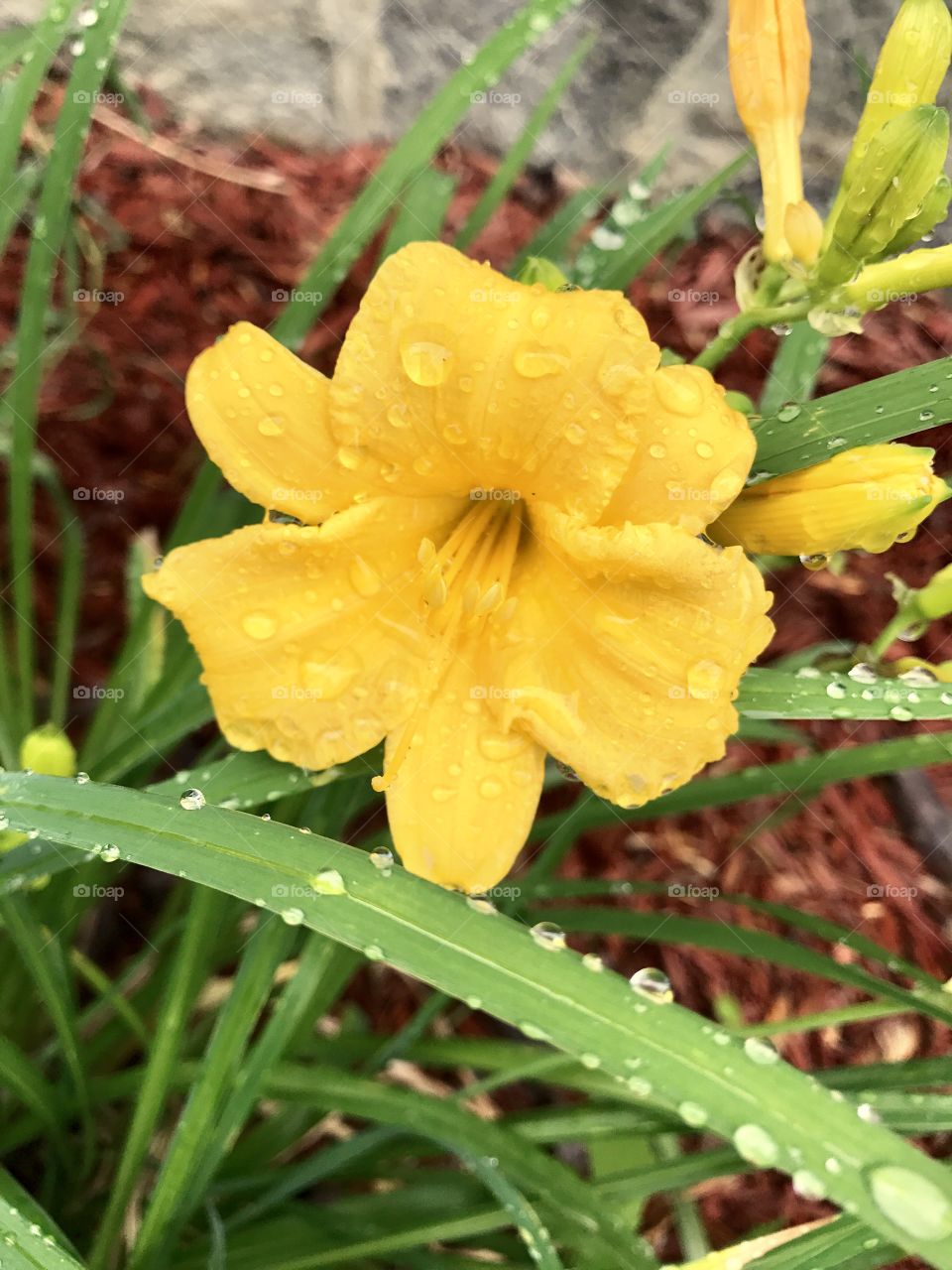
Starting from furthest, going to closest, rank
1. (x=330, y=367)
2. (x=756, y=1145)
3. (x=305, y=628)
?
(x=330, y=367), (x=305, y=628), (x=756, y=1145)

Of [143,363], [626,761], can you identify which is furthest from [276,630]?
[143,363]

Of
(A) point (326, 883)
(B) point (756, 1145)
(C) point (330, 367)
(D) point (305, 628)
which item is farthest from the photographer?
(C) point (330, 367)

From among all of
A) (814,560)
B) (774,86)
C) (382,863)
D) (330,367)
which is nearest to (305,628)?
(382,863)

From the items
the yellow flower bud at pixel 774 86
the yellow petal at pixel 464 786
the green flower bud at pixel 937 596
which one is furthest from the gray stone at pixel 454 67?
the yellow petal at pixel 464 786

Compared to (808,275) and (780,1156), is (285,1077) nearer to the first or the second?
(780,1156)

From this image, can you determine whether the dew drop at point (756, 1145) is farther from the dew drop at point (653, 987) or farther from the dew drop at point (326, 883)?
the dew drop at point (326, 883)

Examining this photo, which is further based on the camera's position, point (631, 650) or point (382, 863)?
point (631, 650)

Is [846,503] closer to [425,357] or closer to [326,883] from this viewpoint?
[425,357]

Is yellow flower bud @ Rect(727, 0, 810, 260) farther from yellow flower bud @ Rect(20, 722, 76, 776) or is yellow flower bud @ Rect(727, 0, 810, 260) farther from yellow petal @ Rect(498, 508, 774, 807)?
yellow flower bud @ Rect(20, 722, 76, 776)
